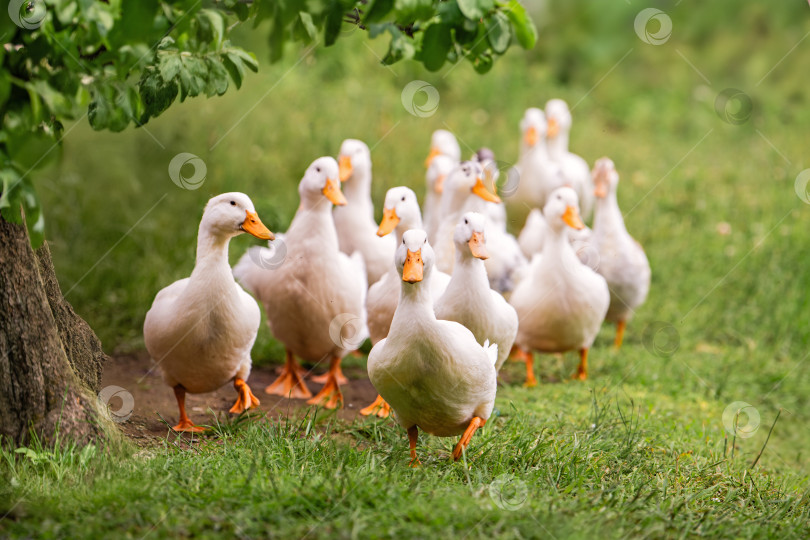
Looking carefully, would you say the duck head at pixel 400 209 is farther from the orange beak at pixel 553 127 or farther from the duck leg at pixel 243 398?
the orange beak at pixel 553 127

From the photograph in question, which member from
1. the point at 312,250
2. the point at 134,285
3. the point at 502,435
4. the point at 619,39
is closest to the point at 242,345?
the point at 312,250

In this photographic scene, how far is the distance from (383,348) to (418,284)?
13.4 inches

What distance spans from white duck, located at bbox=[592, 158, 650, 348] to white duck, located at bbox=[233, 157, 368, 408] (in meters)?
2.40

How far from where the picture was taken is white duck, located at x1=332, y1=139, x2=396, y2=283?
6.73 metres

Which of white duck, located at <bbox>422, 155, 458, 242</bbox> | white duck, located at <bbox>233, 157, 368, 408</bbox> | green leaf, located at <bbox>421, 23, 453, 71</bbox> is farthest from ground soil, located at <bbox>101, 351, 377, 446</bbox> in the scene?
green leaf, located at <bbox>421, 23, 453, 71</bbox>

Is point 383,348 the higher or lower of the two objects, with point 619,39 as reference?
lower

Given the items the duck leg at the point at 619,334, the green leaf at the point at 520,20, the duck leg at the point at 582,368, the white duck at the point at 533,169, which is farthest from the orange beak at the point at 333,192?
the white duck at the point at 533,169

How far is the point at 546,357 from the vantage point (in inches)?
291

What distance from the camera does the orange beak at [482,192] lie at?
599cm

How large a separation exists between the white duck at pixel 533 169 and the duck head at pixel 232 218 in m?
4.70

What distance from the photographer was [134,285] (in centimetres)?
697

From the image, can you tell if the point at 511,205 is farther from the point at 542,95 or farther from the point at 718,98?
the point at 718,98

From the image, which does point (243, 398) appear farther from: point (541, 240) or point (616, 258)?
point (541, 240)

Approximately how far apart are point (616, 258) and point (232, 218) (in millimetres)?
3758
